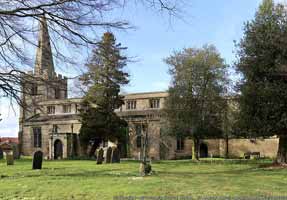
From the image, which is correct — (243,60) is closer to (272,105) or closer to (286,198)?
(272,105)

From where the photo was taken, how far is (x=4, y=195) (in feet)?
41.7

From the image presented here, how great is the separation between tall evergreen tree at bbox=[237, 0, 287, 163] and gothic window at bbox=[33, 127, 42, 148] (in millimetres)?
45514

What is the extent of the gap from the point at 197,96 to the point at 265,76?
1341 centimetres

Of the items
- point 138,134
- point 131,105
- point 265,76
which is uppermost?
point 131,105

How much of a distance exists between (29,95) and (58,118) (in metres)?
52.7

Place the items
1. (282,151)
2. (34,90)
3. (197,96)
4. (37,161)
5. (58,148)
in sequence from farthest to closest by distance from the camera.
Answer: (58,148)
(197,96)
(282,151)
(37,161)
(34,90)

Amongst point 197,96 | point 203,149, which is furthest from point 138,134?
point 197,96

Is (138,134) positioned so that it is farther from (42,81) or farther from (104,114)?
(42,81)

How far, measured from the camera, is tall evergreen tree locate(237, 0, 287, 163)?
86.9 feet

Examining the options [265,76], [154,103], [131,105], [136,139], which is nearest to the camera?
[265,76]

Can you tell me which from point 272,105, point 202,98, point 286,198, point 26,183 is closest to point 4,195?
point 26,183

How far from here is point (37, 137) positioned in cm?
6912

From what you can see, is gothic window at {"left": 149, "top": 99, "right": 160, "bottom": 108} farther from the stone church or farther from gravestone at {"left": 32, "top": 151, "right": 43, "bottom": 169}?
gravestone at {"left": 32, "top": 151, "right": 43, "bottom": 169}

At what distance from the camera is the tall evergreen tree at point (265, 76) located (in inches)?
1043
